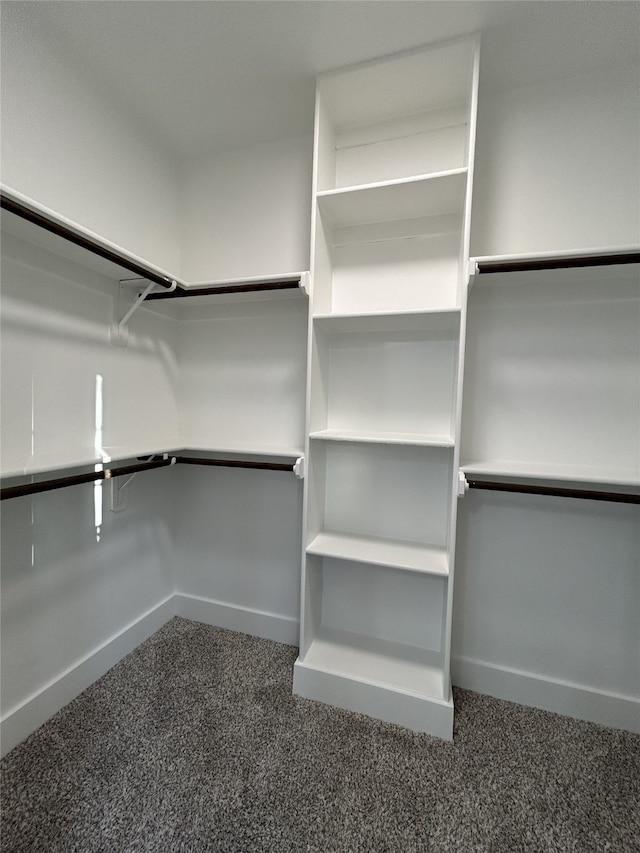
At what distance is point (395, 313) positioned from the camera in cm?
130

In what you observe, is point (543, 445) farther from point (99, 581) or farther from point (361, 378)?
point (99, 581)

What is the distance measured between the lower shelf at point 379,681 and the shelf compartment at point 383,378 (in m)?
0.99

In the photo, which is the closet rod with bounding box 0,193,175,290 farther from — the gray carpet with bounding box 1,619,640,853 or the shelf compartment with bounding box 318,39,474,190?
the gray carpet with bounding box 1,619,640,853

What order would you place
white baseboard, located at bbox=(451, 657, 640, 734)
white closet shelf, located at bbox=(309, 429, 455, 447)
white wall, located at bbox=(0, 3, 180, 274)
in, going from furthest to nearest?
white baseboard, located at bbox=(451, 657, 640, 734), white closet shelf, located at bbox=(309, 429, 455, 447), white wall, located at bbox=(0, 3, 180, 274)

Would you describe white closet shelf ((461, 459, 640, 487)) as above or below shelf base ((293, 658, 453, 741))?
above

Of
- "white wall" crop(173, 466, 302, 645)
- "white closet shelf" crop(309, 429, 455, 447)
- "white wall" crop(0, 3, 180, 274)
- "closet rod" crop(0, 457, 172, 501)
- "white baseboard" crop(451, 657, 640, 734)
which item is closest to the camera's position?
"closet rod" crop(0, 457, 172, 501)

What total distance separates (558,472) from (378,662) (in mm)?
1091

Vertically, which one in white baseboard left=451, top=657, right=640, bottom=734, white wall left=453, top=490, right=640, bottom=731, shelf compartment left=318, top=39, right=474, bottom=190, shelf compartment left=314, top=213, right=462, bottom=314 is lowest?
white baseboard left=451, top=657, right=640, bottom=734

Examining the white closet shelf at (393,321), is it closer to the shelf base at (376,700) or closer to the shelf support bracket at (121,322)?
the shelf support bracket at (121,322)

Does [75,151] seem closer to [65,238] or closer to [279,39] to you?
[65,238]

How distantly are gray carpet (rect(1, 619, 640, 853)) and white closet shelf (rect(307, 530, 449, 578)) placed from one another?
65 cm

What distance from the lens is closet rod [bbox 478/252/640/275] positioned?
112 cm

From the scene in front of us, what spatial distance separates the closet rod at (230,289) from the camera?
1423 millimetres

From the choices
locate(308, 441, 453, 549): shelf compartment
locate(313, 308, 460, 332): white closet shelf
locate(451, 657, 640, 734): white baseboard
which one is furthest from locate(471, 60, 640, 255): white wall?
locate(451, 657, 640, 734): white baseboard
